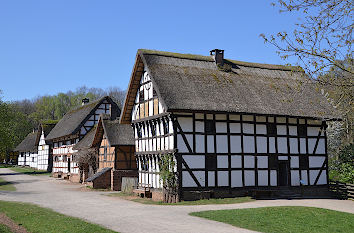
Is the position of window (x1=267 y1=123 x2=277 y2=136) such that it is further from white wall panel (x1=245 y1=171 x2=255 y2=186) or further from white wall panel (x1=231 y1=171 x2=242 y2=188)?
white wall panel (x1=231 y1=171 x2=242 y2=188)

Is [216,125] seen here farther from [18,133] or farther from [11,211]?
[18,133]

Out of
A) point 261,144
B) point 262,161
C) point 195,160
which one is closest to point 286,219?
point 195,160

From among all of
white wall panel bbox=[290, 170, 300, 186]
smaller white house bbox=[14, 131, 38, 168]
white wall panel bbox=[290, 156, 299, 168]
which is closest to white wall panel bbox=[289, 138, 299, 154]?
white wall panel bbox=[290, 156, 299, 168]

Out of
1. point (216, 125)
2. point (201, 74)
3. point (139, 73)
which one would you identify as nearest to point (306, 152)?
point (216, 125)

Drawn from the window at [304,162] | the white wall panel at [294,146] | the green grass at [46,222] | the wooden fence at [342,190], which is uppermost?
the white wall panel at [294,146]

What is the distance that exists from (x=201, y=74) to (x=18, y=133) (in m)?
68.9

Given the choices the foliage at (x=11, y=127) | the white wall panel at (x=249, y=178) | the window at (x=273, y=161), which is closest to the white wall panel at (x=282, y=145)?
the window at (x=273, y=161)

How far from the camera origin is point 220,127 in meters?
24.8

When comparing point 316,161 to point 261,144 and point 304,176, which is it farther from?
point 261,144

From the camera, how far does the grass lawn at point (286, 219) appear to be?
1470 centimetres

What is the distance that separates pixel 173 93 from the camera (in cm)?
2394

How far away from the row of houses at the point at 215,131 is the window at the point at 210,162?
0.21 ft

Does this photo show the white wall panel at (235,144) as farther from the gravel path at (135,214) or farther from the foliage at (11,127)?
the foliage at (11,127)

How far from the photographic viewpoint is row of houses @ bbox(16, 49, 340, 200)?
23.9 metres
